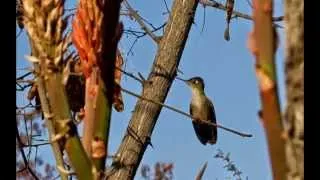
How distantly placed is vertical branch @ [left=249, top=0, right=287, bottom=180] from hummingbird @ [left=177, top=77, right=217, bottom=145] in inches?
84.0

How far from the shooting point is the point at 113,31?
0.28 meters

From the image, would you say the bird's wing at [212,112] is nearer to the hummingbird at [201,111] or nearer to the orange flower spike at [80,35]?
the hummingbird at [201,111]

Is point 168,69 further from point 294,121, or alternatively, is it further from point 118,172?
point 294,121

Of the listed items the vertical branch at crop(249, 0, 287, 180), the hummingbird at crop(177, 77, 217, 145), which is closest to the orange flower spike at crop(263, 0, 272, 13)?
the vertical branch at crop(249, 0, 287, 180)

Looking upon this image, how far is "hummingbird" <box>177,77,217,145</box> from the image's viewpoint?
2.53m

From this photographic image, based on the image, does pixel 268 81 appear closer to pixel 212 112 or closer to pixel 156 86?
pixel 156 86

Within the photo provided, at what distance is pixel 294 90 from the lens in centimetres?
21

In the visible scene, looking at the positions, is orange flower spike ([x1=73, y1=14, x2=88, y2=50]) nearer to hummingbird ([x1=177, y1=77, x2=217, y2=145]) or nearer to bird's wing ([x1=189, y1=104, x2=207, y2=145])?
hummingbird ([x1=177, y1=77, x2=217, y2=145])

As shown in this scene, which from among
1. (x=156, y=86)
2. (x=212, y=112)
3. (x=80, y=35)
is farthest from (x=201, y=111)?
(x=80, y=35)

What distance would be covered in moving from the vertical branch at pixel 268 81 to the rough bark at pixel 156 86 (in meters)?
1.84

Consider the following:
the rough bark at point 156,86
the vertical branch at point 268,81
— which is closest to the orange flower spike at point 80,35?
the vertical branch at point 268,81

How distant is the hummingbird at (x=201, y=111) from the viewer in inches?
99.4

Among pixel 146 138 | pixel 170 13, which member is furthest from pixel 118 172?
pixel 170 13

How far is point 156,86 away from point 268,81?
2.18 meters
